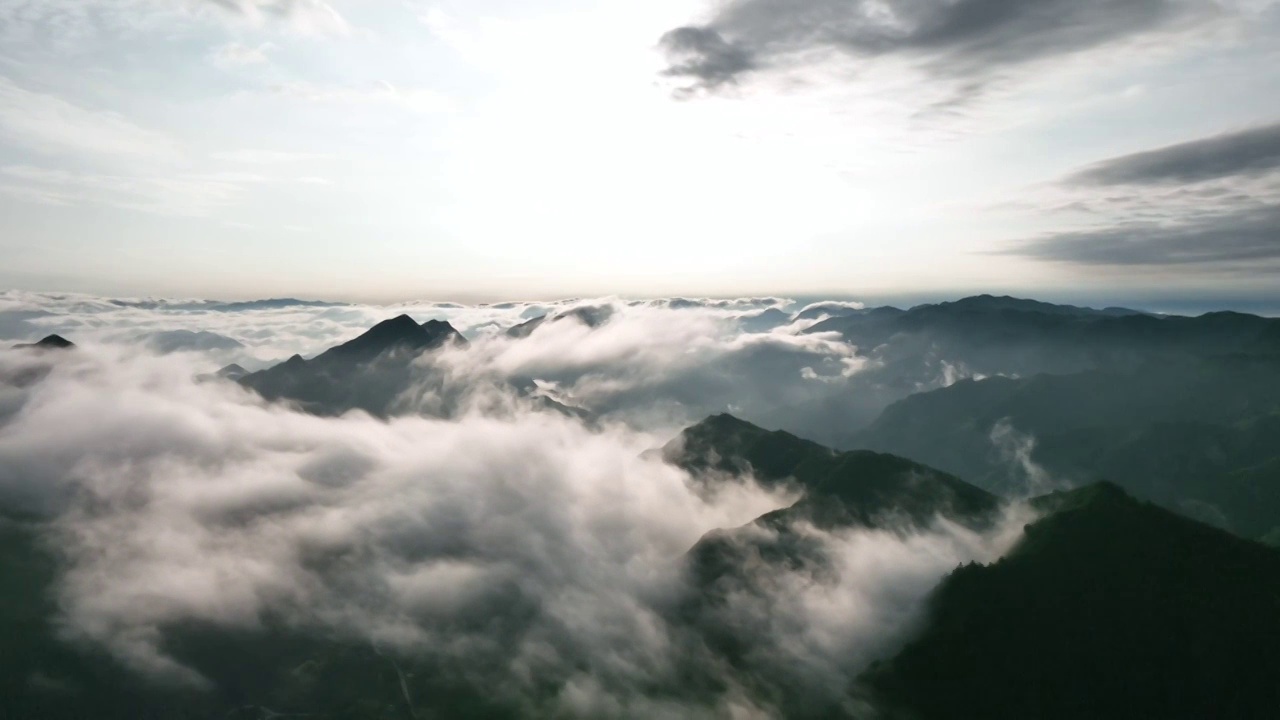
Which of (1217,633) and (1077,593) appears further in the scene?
(1077,593)

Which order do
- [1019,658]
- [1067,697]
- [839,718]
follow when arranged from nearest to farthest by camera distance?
[1067,697] → [1019,658] → [839,718]

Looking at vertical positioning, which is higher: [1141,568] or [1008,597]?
[1141,568]

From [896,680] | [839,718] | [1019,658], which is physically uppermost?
[1019,658]

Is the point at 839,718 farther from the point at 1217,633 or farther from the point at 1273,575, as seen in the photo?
the point at 1273,575

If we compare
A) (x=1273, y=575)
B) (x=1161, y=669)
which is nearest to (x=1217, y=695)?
(x=1161, y=669)

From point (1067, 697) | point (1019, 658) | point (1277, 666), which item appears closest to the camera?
point (1277, 666)

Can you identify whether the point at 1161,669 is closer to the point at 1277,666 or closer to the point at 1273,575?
the point at 1277,666

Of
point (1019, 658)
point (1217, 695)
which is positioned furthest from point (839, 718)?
point (1217, 695)
